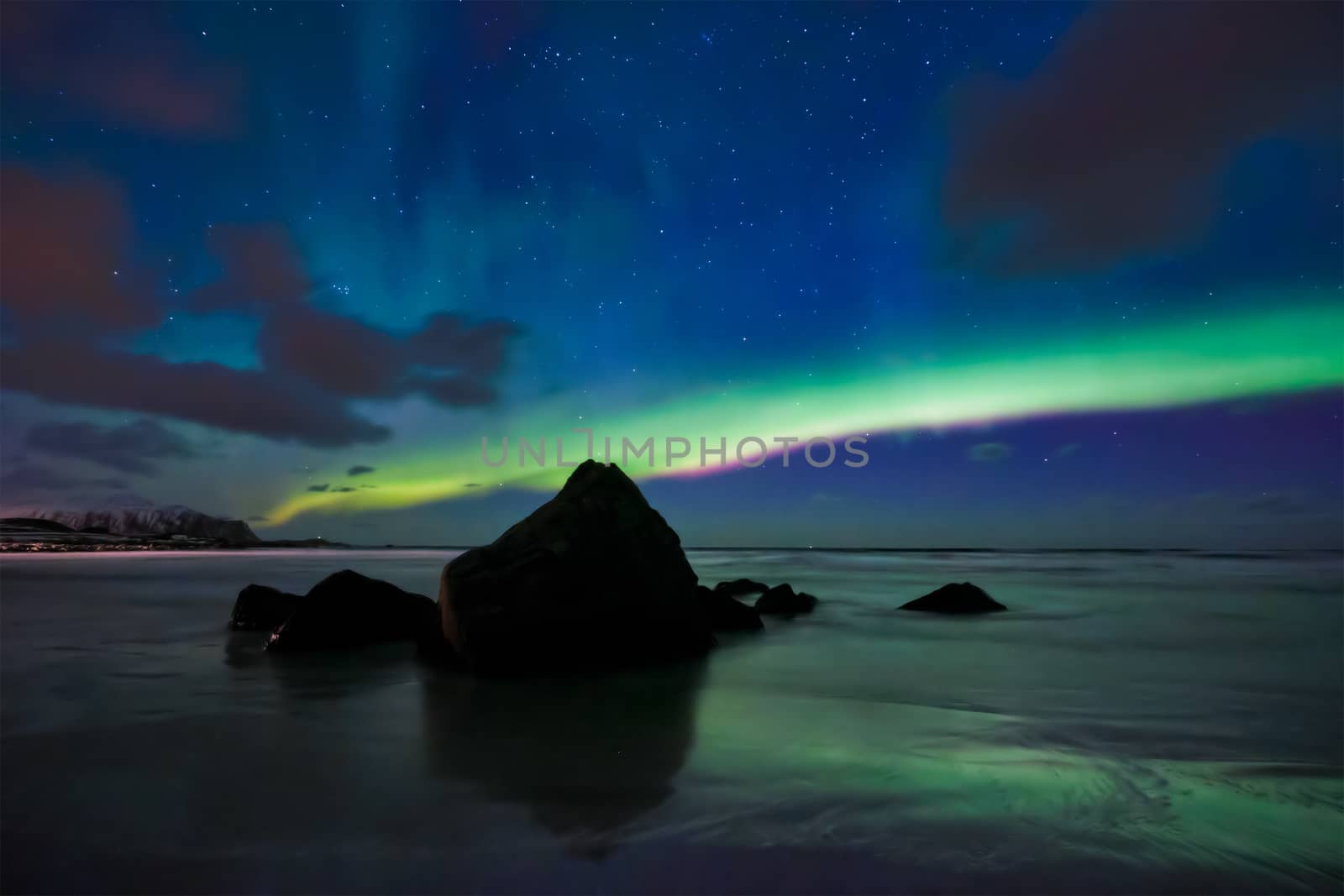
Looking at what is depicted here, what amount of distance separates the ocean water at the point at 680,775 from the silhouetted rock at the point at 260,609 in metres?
2.00

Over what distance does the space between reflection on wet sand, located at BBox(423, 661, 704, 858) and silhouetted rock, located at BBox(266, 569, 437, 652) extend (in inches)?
91.8

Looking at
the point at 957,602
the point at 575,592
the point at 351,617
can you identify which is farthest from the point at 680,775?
the point at 957,602

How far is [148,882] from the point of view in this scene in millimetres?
2379

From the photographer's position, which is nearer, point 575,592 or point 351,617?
point 575,592

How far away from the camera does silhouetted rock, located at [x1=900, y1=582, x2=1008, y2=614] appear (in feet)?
39.3

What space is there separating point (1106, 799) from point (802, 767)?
1.35 m

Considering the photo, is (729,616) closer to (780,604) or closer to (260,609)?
(780,604)

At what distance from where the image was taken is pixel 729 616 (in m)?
9.23

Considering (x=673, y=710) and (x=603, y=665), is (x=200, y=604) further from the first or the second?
(x=673, y=710)

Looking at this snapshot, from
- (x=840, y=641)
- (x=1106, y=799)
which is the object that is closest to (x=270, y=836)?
(x=1106, y=799)

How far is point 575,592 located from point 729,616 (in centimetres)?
345

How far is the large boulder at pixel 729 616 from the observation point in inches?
361

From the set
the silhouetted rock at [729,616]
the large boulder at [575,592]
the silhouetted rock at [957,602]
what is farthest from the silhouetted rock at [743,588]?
the large boulder at [575,592]

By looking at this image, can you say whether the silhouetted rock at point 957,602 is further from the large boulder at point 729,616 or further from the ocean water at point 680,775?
the ocean water at point 680,775
